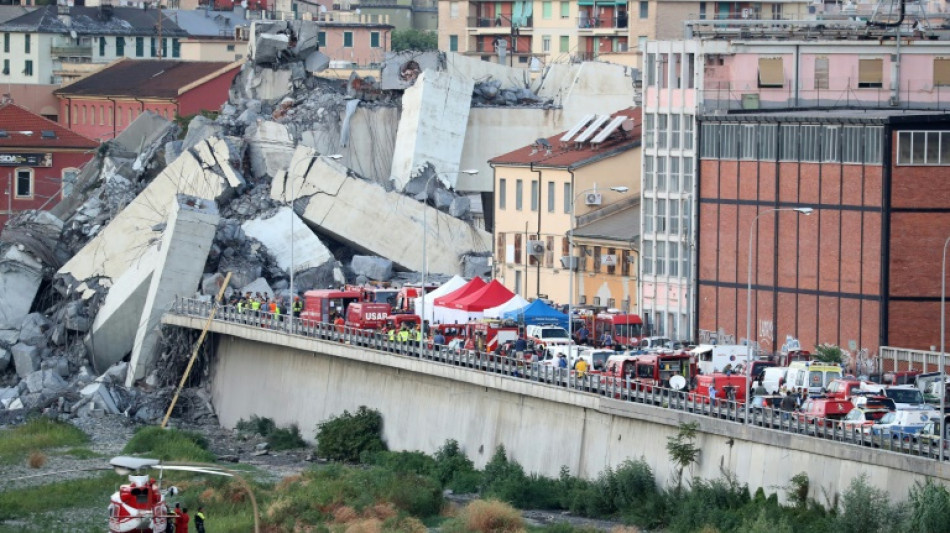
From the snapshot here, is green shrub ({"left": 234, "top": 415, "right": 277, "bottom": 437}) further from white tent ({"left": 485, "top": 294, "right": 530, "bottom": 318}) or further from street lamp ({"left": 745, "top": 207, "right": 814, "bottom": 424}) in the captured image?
street lamp ({"left": 745, "top": 207, "right": 814, "bottom": 424})

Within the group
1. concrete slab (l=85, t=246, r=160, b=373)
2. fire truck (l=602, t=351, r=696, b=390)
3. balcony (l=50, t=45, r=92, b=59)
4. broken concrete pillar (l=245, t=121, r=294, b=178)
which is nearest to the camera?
fire truck (l=602, t=351, r=696, b=390)

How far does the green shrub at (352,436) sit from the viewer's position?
8169cm

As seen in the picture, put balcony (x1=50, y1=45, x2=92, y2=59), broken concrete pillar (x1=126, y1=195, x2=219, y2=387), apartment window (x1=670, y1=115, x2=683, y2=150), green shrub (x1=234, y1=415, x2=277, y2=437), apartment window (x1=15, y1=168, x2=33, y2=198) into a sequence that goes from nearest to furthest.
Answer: apartment window (x1=670, y1=115, x2=683, y2=150) → green shrub (x1=234, y1=415, x2=277, y2=437) → broken concrete pillar (x1=126, y1=195, x2=219, y2=387) → apartment window (x1=15, y1=168, x2=33, y2=198) → balcony (x1=50, y1=45, x2=92, y2=59)

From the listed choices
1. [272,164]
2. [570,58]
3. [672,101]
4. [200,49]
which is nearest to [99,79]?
[200,49]

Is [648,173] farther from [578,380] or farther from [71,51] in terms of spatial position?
[71,51]

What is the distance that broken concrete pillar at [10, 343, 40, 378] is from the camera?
3856 inches

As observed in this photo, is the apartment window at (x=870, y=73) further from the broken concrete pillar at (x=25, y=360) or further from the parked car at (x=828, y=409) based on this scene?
the broken concrete pillar at (x=25, y=360)

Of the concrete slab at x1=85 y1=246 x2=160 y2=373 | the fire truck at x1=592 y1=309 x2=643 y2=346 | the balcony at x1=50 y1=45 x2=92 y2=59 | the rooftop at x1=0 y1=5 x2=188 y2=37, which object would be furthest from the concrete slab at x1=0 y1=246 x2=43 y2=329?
the rooftop at x1=0 y1=5 x2=188 y2=37

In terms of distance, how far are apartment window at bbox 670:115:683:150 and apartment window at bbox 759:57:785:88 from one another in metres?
2.73

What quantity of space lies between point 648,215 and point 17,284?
27480 mm

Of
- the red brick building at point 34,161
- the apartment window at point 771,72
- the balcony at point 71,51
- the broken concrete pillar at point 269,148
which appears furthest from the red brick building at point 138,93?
the apartment window at point 771,72

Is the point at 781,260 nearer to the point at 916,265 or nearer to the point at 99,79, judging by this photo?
the point at 916,265

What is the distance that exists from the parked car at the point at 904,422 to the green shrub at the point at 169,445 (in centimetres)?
2569

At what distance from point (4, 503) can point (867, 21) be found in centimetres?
2998
